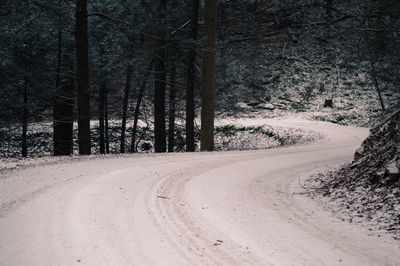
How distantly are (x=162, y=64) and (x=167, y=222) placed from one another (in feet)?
36.4

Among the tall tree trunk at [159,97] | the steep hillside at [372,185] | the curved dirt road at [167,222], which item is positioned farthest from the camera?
the tall tree trunk at [159,97]

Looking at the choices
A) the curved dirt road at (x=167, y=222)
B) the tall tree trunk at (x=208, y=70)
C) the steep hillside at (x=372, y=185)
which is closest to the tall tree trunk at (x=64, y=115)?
the tall tree trunk at (x=208, y=70)

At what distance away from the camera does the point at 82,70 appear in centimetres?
1084

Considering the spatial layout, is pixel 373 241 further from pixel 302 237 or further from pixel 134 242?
pixel 134 242

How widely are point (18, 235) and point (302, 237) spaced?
2.99m

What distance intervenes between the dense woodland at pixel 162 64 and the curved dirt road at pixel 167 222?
14.6 ft

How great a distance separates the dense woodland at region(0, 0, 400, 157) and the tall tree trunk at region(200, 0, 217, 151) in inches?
1.4

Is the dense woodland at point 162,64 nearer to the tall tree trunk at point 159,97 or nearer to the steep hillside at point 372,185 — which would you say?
the tall tree trunk at point 159,97

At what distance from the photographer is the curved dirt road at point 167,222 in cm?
326

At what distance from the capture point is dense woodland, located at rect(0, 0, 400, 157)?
12.1m

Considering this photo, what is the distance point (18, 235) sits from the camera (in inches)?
141

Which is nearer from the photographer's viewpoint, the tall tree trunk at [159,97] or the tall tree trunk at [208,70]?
the tall tree trunk at [208,70]

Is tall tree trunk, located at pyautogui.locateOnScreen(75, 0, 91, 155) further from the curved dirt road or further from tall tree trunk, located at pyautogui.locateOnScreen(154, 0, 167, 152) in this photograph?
the curved dirt road

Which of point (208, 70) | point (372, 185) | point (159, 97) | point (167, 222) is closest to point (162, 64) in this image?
point (159, 97)
